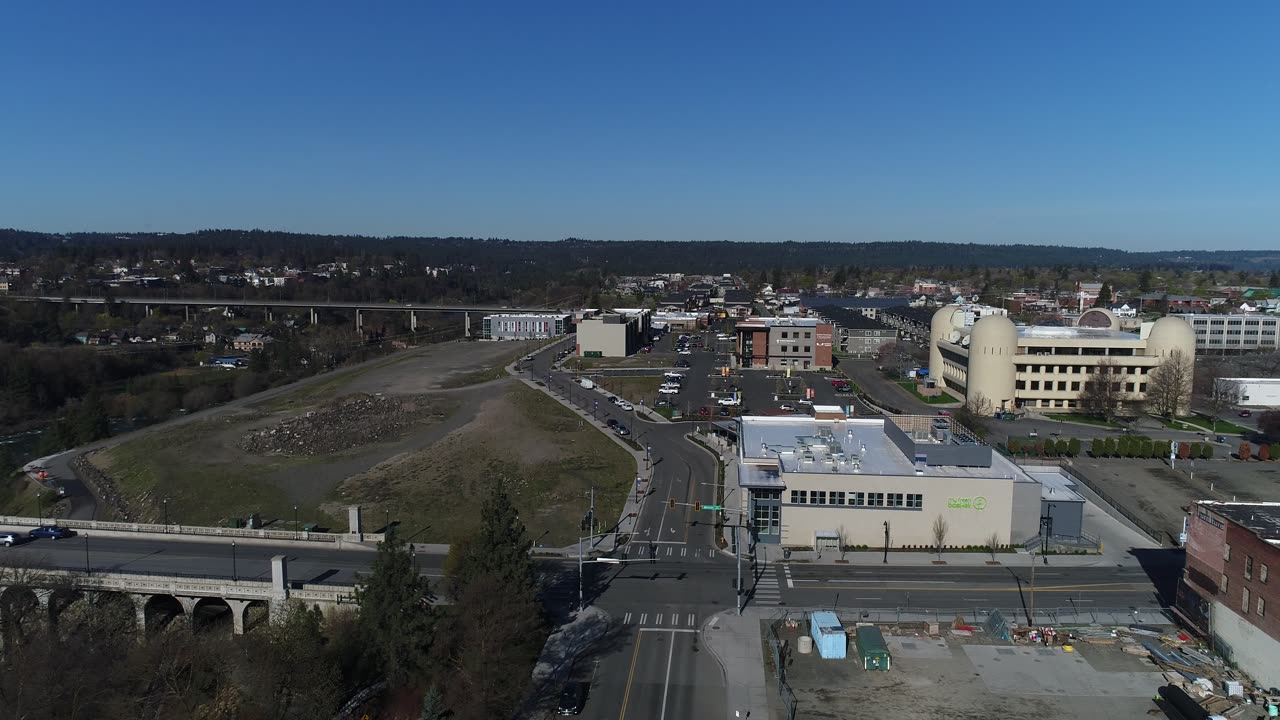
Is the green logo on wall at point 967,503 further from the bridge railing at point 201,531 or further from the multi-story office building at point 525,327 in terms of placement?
the multi-story office building at point 525,327

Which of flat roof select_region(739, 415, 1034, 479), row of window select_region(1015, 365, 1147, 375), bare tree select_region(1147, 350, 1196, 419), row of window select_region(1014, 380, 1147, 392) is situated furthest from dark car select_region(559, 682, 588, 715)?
bare tree select_region(1147, 350, 1196, 419)

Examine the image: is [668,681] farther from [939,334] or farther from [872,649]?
[939,334]

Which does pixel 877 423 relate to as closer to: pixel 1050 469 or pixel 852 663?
pixel 1050 469

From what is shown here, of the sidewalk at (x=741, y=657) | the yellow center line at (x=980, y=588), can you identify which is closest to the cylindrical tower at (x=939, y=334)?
the yellow center line at (x=980, y=588)

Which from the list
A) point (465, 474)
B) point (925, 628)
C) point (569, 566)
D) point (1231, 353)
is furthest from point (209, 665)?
point (1231, 353)

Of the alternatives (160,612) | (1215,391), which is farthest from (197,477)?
(1215,391)
